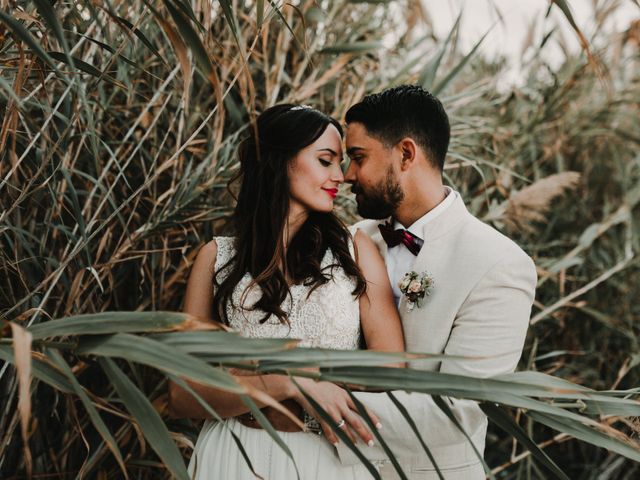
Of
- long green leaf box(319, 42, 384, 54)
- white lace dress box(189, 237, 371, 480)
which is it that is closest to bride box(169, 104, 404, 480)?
white lace dress box(189, 237, 371, 480)

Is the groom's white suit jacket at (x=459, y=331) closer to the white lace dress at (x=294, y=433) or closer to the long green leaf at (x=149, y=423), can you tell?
the white lace dress at (x=294, y=433)

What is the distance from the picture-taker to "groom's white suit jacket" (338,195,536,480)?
175 cm

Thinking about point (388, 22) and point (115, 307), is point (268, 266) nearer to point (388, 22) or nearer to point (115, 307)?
point (115, 307)

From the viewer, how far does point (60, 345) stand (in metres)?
1.08

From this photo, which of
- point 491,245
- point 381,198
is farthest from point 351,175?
point 491,245

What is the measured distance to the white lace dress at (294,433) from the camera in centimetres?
181

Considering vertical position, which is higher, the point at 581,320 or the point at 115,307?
the point at 115,307

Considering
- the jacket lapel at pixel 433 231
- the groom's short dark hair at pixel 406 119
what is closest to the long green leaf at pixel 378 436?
the jacket lapel at pixel 433 231

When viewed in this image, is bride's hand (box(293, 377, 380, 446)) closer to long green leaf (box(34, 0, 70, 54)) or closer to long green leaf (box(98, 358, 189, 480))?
long green leaf (box(98, 358, 189, 480))

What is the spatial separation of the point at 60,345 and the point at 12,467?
4.44ft

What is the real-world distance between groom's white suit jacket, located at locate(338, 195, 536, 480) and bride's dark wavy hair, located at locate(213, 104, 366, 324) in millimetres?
224

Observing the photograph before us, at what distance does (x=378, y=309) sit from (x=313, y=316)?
7.3 inches

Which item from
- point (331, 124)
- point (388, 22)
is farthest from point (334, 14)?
point (331, 124)

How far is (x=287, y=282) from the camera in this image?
202 centimetres
